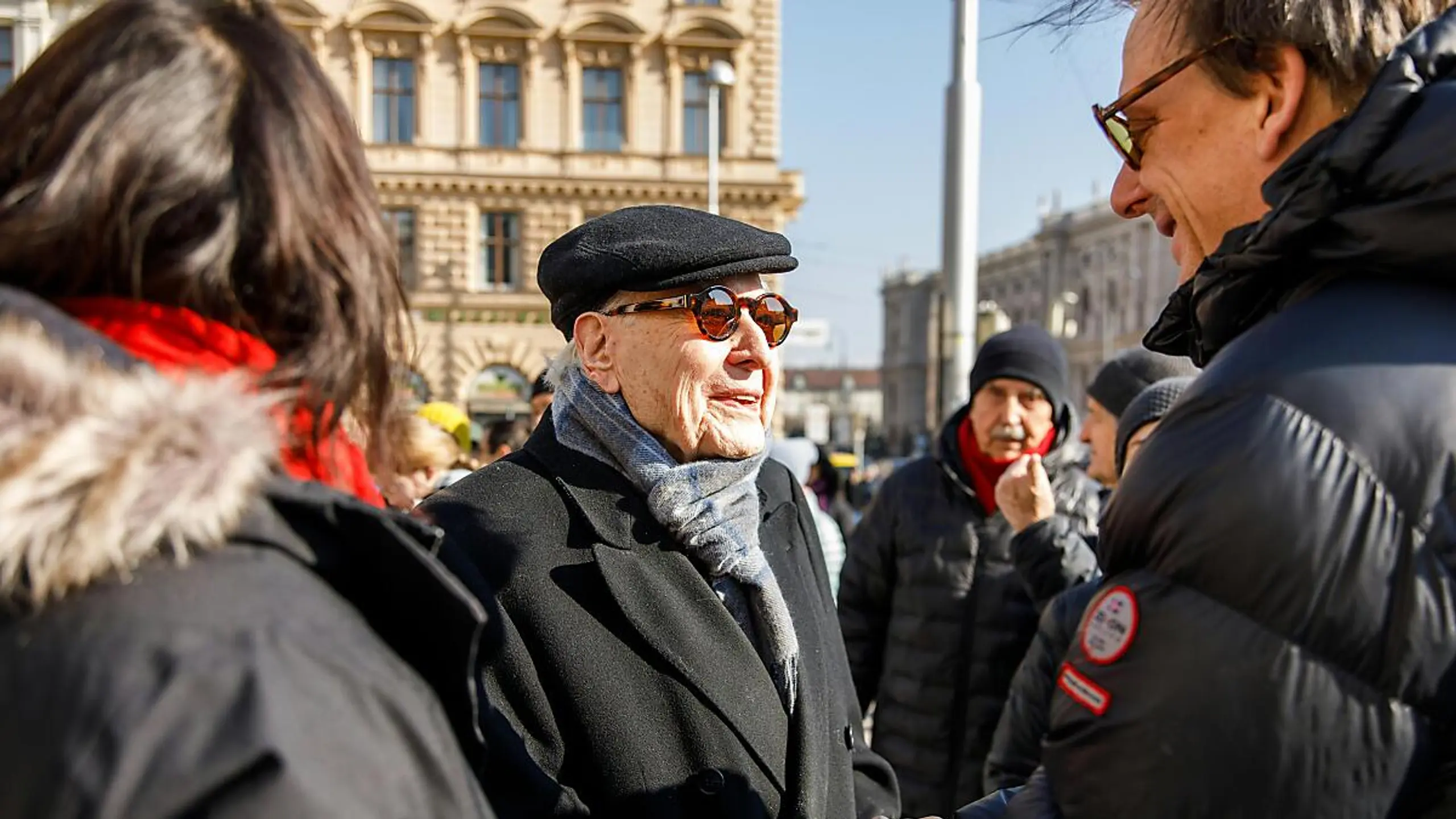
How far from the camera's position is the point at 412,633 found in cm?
110

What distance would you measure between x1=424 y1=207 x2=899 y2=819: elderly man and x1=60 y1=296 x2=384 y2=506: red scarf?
80cm

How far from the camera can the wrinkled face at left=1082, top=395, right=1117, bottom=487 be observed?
4051 millimetres

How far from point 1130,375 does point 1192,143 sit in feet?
8.45

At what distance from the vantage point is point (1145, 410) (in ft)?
10.3

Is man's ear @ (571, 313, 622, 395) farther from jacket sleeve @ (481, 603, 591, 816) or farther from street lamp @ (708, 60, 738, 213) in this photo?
street lamp @ (708, 60, 738, 213)

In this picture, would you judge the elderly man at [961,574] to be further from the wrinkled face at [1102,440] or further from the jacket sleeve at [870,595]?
the wrinkled face at [1102,440]

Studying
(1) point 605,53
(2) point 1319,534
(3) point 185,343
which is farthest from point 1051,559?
(1) point 605,53

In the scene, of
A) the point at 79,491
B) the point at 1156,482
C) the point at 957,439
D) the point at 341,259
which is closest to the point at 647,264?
the point at 341,259

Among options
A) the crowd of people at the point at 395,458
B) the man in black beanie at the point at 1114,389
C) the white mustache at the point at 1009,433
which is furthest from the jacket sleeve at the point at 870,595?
the crowd of people at the point at 395,458

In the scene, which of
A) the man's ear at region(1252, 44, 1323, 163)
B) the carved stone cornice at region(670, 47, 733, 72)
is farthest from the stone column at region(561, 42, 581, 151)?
the man's ear at region(1252, 44, 1323, 163)

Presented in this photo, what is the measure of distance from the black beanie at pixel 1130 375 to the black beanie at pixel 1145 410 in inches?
21.3

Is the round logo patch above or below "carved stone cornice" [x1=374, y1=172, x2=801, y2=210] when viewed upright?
below

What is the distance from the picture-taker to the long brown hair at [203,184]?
100 cm

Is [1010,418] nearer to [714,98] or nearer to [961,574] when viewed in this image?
[961,574]
